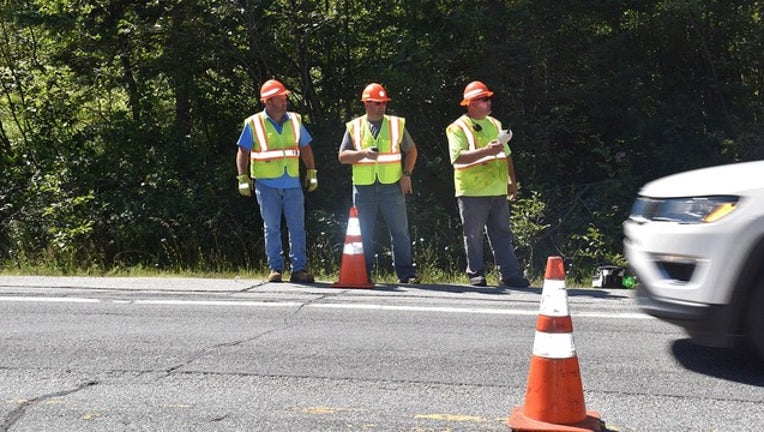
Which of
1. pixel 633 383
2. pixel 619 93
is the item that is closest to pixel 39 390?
pixel 633 383

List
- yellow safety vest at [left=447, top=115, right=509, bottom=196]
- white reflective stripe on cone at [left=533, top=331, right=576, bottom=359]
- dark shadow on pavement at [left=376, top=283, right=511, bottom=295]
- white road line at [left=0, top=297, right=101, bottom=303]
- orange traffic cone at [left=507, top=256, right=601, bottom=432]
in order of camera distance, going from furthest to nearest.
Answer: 1. yellow safety vest at [left=447, top=115, right=509, bottom=196]
2. dark shadow on pavement at [left=376, top=283, right=511, bottom=295]
3. white road line at [left=0, top=297, right=101, bottom=303]
4. white reflective stripe on cone at [left=533, top=331, right=576, bottom=359]
5. orange traffic cone at [left=507, top=256, right=601, bottom=432]

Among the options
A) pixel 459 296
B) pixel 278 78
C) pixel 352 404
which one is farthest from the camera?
pixel 278 78

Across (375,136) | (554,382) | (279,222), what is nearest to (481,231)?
(375,136)

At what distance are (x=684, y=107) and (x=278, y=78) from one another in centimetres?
546

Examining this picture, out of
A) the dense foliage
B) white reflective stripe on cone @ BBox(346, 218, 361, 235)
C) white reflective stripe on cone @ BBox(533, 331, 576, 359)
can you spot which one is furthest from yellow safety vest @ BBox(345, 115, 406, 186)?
white reflective stripe on cone @ BBox(533, 331, 576, 359)

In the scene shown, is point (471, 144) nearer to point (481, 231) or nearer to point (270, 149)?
point (481, 231)

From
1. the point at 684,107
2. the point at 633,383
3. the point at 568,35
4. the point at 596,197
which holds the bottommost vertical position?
the point at 633,383

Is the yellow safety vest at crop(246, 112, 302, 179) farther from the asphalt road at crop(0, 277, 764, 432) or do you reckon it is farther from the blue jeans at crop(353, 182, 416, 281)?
the asphalt road at crop(0, 277, 764, 432)

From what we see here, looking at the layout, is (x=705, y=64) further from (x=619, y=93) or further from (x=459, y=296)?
(x=459, y=296)

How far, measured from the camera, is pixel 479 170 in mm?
9359

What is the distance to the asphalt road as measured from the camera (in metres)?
4.68

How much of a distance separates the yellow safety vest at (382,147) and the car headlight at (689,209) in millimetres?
4054

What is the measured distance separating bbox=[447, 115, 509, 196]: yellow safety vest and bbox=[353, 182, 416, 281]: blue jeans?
706mm

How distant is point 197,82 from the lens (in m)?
13.8
